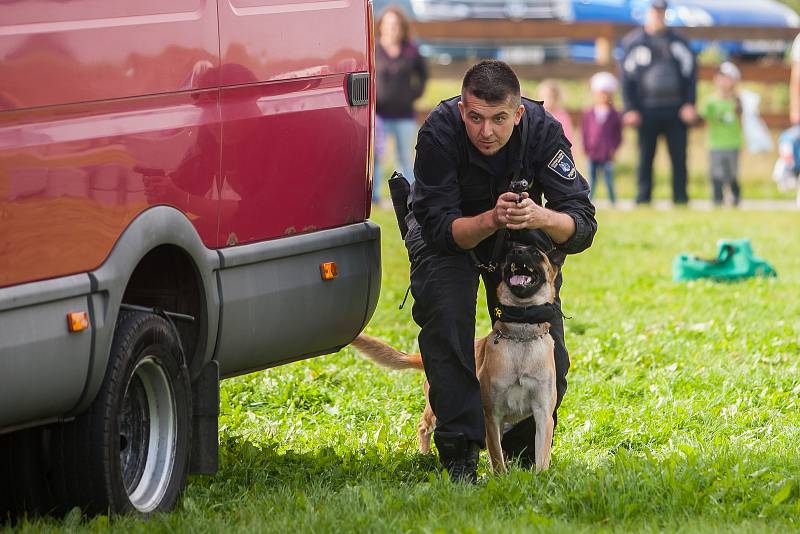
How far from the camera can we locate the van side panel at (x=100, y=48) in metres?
3.86

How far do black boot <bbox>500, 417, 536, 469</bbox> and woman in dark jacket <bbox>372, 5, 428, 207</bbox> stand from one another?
9.77 m

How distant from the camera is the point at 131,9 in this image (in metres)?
4.31

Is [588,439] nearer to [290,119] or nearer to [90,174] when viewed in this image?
[290,119]

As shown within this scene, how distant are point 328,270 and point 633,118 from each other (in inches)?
488

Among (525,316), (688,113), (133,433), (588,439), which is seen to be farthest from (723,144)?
(133,433)

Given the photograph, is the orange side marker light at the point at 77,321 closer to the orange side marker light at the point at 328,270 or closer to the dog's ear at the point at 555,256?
the orange side marker light at the point at 328,270

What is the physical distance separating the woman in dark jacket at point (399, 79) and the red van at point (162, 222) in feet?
32.3

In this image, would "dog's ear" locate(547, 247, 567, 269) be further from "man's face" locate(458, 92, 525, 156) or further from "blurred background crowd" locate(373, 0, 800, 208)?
"blurred background crowd" locate(373, 0, 800, 208)

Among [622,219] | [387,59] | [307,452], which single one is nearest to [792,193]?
[622,219]

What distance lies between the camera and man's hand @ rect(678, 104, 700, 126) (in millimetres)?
17219

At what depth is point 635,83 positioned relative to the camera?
17359 mm

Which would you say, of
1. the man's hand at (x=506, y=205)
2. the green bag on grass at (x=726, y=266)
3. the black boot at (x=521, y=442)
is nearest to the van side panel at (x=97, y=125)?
the man's hand at (x=506, y=205)

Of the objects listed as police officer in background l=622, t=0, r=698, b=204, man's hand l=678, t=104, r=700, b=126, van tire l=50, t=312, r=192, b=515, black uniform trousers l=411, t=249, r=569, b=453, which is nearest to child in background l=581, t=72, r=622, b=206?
police officer in background l=622, t=0, r=698, b=204

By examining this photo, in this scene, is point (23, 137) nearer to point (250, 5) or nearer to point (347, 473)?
point (250, 5)
